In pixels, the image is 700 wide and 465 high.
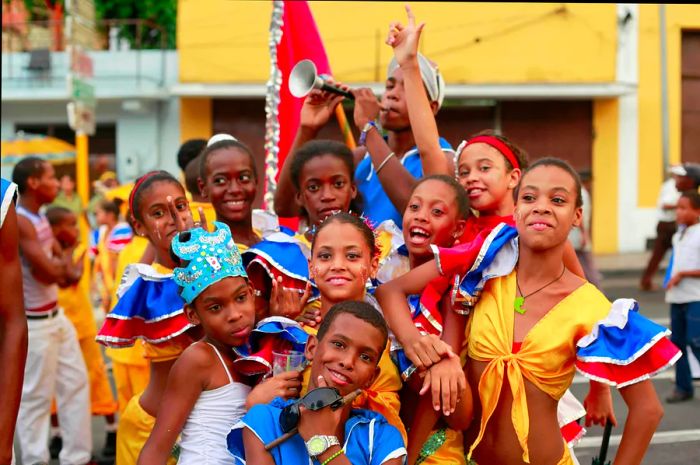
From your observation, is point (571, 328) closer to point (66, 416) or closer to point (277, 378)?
point (277, 378)

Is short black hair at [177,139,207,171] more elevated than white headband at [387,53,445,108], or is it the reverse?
white headband at [387,53,445,108]

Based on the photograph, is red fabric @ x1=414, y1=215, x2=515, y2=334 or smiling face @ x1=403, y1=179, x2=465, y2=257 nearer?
red fabric @ x1=414, y1=215, x2=515, y2=334

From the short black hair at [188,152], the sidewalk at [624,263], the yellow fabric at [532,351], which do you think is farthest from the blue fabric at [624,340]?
the sidewalk at [624,263]

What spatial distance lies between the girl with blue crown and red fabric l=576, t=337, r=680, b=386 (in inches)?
41.7

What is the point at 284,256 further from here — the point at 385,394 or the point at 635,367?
the point at 635,367

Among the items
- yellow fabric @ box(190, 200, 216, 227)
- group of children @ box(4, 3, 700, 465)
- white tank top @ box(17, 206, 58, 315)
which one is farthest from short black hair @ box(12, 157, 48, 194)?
group of children @ box(4, 3, 700, 465)

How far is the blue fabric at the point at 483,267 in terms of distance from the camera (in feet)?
10.8

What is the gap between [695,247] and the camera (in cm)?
820

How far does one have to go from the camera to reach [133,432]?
12.7 ft

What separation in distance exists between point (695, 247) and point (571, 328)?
18.4ft

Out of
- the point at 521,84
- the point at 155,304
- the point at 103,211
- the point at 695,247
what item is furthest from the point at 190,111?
the point at 155,304

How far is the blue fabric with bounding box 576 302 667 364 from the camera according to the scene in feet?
9.62

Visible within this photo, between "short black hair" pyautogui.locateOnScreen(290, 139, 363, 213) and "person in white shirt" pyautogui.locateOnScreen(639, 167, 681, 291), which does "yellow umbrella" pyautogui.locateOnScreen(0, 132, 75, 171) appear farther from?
"person in white shirt" pyautogui.locateOnScreen(639, 167, 681, 291)

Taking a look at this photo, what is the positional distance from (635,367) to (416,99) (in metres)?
1.47
